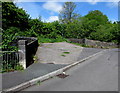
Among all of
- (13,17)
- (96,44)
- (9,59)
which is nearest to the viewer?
(9,59)

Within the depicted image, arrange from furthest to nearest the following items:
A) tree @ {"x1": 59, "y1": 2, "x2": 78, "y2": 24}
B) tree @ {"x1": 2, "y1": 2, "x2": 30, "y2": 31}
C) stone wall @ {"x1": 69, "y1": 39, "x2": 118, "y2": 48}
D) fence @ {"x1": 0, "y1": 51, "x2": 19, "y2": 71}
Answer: tree @ {"x1": 59, "y1": 2, "x2": 78, "y2": 24} < stone wall @ {"x1": 69, "y1": 39, "x2": 118, "y2": 48} < tree @ {"x1": 2, "y1": 2, "x2": 30, "y2": 31} < fence @ {"x1": 0, "y1": 51, "x2": 19, "y2": 71}

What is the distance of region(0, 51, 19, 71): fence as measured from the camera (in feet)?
20.8

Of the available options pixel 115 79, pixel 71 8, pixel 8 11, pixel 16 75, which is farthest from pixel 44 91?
pixel 71 8

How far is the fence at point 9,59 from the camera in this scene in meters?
6.33

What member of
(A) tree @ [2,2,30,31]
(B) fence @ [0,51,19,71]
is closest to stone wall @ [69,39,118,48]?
(A) tree @ [2,2,30,31]

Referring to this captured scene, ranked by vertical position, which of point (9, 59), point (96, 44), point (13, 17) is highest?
point (13, 17)

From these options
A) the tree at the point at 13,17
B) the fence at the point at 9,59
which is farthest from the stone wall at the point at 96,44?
the fence at the point at 9,59

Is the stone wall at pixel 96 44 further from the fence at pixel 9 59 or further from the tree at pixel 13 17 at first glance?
the fence at pixel 9 59

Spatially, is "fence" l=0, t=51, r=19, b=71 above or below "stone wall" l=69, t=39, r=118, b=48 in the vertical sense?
below

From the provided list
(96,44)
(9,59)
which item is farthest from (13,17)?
(9,59)

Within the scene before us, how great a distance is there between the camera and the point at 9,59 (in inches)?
260

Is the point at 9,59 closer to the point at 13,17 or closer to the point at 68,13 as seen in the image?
the point at 13,17

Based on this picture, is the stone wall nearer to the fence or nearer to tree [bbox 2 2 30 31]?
tree [bbox 2 2 30 31]

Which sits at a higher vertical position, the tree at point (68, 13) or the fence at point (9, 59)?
the tree at point (68, 13)
